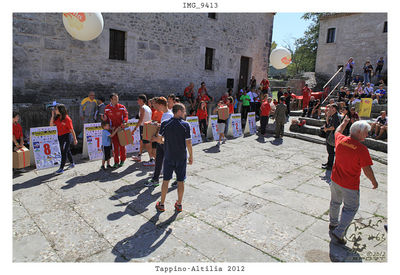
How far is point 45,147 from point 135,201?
10.1 feet

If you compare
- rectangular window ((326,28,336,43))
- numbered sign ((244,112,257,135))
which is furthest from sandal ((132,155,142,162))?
rectangular window ((326,28,336,43))

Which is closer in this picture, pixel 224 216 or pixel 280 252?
pixel 280 252

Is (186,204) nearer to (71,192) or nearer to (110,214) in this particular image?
(110,214)

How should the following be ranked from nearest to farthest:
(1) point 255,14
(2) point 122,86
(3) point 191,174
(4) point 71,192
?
(4) point 71,192
(3) point 191,174
(2) point 122,86
(1) point 255,14

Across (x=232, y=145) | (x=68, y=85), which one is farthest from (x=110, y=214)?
(x=68, y=85)

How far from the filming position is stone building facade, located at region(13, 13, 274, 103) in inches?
363

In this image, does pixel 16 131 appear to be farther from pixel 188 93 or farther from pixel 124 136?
pixel 188 93

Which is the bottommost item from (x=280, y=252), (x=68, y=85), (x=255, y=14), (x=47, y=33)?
(x=280, y=252)

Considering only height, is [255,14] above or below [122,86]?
above

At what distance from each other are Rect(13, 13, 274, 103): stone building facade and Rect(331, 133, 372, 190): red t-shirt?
9.63m

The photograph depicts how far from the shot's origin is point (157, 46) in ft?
42.5

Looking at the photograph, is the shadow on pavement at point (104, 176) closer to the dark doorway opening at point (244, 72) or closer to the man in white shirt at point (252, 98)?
the man in white shirt at point (252, 98)

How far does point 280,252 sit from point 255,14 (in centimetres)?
1775

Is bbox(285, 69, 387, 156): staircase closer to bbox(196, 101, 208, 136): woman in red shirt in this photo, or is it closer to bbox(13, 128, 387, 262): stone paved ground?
bbox(13, 128, 387, 262): stone paved ground
